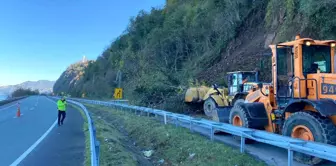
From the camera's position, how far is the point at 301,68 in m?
9.22

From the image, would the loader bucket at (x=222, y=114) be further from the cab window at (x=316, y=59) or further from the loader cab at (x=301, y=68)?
the cab window at (x=316, y=59)

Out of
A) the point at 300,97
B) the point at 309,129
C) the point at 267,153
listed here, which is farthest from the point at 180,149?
the point at 309,129

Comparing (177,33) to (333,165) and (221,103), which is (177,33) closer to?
(221,103)

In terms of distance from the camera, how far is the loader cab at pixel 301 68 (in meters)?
9.09

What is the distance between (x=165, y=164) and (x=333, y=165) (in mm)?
4385

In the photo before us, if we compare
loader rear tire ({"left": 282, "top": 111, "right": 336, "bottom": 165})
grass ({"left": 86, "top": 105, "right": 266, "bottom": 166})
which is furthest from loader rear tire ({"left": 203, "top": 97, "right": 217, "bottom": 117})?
loader rear tire ({"left": 282, "top": 111, "right": 336, "bottom": 165})

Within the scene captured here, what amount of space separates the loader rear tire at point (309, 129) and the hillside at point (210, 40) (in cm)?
253

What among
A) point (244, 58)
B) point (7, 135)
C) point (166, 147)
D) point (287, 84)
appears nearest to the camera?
point (287, 84)

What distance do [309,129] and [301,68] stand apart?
6.12ft

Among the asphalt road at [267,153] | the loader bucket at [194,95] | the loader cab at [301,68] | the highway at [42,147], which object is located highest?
the loader cab at [301,68]

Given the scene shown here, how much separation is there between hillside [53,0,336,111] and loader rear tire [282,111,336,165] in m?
2.53

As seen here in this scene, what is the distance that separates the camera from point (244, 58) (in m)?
27.1

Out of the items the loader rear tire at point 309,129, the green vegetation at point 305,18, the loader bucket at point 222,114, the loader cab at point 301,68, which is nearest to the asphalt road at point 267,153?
the loader rear tire at point 309,129

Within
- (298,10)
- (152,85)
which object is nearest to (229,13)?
(298,10)
